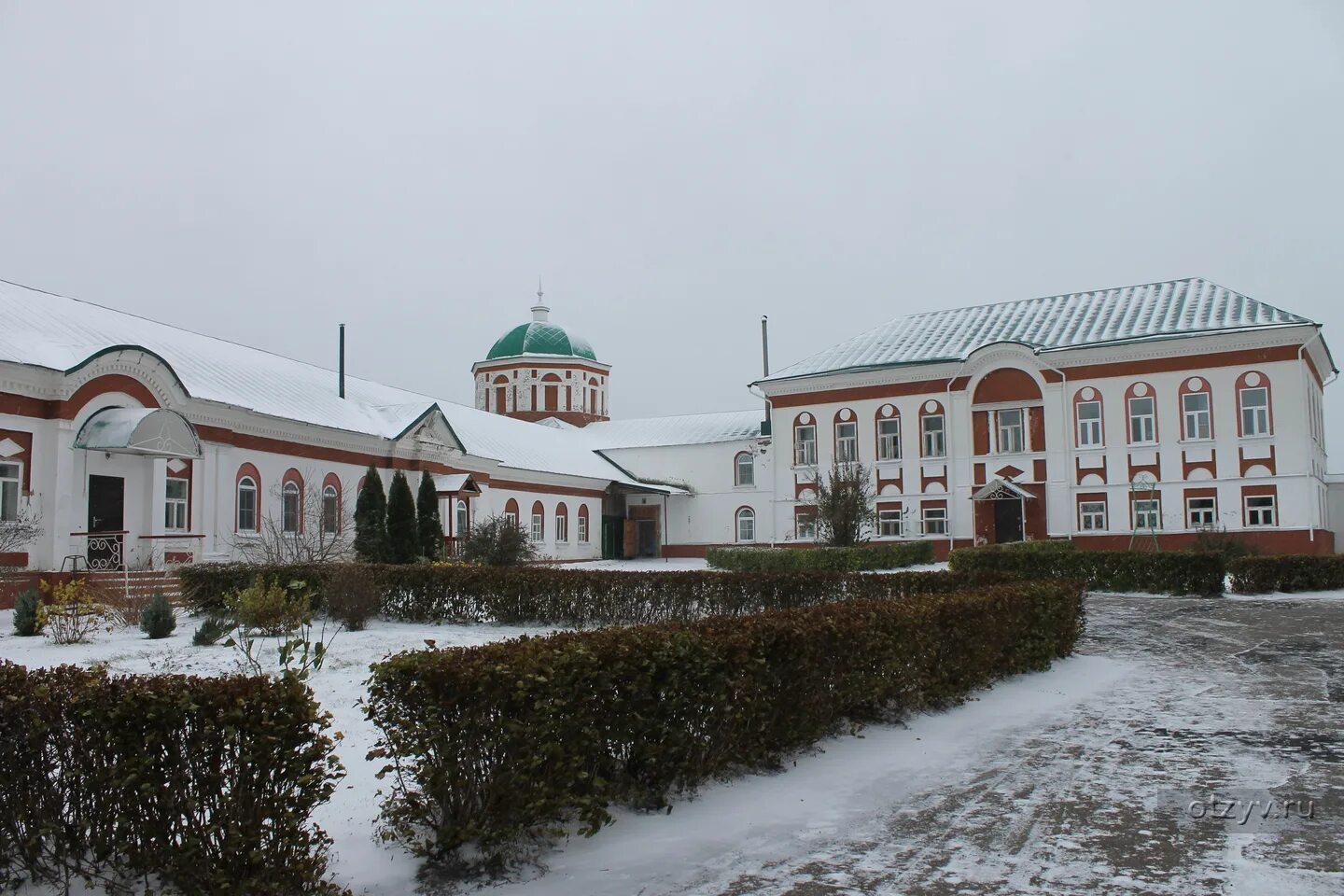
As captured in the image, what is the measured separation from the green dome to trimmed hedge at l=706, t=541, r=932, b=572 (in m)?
23.3

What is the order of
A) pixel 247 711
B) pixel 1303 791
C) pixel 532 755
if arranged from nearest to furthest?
1. pixel 247 711
2. pixel 532 755
3. pixel 1303 791

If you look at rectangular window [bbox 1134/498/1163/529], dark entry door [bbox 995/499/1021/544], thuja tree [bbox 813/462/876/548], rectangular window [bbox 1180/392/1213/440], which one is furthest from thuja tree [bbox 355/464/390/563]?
rectangular window [bbox 1180/392/1213/440]

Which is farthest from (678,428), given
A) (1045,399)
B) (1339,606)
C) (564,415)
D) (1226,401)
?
(1339,606)

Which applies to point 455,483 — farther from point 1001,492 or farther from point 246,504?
point 1001,492

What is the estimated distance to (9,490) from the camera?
61.4 ft

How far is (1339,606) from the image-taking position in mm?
17812

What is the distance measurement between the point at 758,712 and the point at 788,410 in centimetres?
3169

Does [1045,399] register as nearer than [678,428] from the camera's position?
Yes

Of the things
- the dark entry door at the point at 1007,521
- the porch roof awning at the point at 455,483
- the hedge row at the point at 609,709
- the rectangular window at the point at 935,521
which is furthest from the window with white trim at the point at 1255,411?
the hedge row at the point at 609,709

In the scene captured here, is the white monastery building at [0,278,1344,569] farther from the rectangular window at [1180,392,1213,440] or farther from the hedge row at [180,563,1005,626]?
the hedge row at [180,563,1005,626]

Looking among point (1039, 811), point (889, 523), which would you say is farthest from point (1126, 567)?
point (1039, 811)

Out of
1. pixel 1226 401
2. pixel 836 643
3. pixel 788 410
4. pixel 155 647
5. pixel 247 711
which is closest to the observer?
pixel 247 711

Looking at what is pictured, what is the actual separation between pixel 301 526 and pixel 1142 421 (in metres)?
24.3

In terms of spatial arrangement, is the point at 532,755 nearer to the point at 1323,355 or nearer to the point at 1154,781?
the point at 1154,781
